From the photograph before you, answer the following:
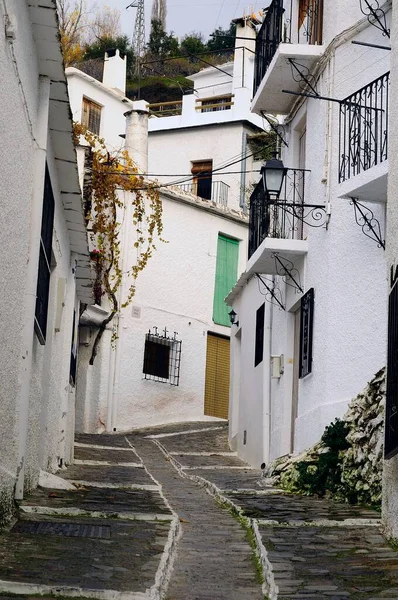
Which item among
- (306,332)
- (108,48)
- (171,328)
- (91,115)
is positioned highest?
(108,48)

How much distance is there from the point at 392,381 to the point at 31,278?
3.16 metres

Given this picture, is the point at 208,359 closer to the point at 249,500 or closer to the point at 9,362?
the point at 249,500

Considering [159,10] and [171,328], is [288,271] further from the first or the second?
[159,10]

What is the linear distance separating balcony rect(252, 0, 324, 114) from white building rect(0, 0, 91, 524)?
4.14 metres

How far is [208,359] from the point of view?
1085 inches

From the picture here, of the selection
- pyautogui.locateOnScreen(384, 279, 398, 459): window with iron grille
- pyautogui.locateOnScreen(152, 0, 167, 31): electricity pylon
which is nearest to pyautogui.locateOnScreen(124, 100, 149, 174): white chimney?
pyautogui.locateOnScreen(384, 279, 398, 459): window with iron grille

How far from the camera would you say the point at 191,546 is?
7.57m

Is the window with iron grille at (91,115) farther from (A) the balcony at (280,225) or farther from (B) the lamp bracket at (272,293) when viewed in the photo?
(A) the balcony at (280,225)

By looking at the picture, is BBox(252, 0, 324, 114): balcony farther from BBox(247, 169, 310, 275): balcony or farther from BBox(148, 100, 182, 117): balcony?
BBox(148, 100, 182, 117): balcony

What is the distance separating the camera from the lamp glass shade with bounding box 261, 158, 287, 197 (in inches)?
545

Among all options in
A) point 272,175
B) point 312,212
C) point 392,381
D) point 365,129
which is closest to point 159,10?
point 312,212

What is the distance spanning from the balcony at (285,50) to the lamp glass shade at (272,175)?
61.9 inches

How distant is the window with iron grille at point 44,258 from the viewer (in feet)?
32.1

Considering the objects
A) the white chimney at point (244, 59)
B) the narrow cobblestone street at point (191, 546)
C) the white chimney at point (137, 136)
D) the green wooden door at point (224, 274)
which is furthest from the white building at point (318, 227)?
the white chimney at point (244, 59)
